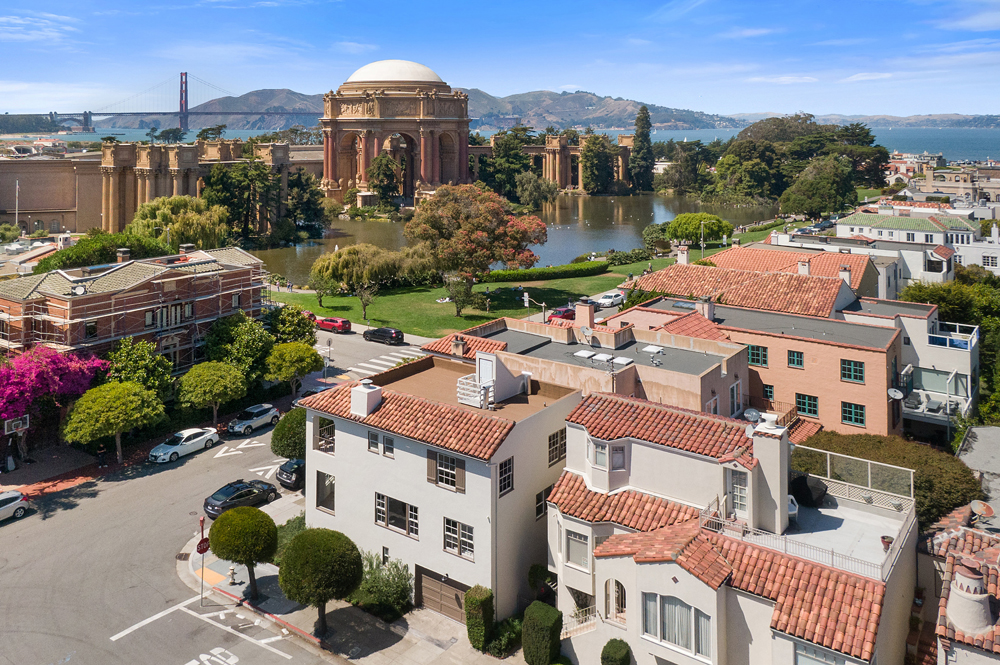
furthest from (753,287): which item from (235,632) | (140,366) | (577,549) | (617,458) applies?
(140,366)

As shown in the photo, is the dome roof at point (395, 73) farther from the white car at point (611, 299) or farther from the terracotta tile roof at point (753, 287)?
the terracotta tile roof at point (753, 287)

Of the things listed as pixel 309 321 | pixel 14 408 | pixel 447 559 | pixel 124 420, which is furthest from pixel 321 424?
pixel 309 321

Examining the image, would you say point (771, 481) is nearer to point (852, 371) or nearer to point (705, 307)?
point (852, 371)

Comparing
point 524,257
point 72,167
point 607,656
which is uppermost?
point 72,167

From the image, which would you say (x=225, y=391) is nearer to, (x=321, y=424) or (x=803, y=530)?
(x=321, y=424)

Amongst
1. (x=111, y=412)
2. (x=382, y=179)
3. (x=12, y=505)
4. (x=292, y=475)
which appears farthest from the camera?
(x=382, y=179)

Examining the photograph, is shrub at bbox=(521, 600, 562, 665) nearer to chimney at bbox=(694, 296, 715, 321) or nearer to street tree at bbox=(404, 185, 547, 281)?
chimney at bbox=(694, 296, 715, 321)

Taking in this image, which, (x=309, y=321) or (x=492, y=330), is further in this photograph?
(x=309, y=321)

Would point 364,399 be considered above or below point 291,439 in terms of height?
above
